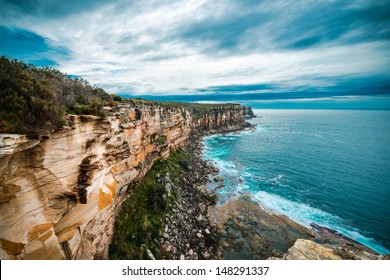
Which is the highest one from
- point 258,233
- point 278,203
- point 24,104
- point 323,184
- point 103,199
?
point 24,104

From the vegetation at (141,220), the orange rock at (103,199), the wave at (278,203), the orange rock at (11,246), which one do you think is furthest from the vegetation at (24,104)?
the wave at (278,203)

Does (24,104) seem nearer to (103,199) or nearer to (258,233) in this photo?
(103,199)

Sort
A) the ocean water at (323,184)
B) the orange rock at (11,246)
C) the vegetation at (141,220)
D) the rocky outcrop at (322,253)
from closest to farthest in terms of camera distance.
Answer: the orange rock at (11,246), the rocky outcrop at (322,253), the vegetation at (141,220), the ocean water at (323,184)

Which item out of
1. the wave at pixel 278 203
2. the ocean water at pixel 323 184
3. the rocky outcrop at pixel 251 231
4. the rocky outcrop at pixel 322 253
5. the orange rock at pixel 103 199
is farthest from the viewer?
the ocean water at pixel 323 184

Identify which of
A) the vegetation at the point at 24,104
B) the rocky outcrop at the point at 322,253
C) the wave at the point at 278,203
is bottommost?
the wave at the point at 278,203

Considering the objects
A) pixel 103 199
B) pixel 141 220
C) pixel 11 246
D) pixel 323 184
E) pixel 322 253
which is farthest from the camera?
pixel 323 184

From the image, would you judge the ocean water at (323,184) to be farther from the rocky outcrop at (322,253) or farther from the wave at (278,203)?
the rocky outcrop at (322,253)

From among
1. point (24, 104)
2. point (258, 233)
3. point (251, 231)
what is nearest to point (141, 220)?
point (251, 231)

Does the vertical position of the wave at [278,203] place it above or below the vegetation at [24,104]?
below
